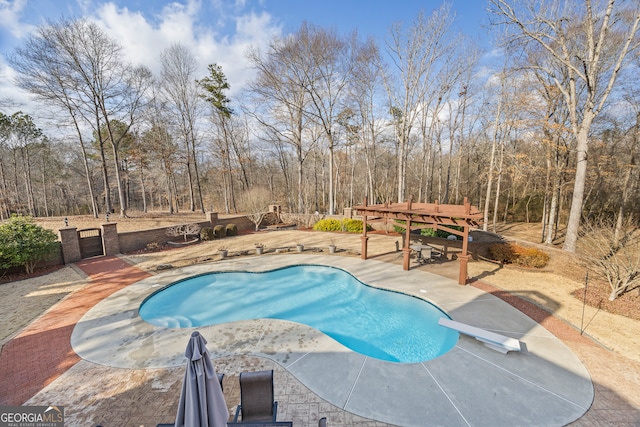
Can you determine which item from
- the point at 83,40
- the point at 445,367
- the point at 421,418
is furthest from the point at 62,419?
the point at 83,40

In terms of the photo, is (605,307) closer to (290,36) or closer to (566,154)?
(566,154)

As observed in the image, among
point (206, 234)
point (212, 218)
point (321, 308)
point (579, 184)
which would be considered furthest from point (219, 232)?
point (579, 184)

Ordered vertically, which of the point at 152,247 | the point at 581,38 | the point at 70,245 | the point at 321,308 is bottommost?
the point at 321,308

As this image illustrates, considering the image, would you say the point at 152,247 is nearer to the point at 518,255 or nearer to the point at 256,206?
the point at 256,206

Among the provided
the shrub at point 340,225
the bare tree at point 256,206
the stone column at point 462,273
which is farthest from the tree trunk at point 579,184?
the bare tree at point 256,206

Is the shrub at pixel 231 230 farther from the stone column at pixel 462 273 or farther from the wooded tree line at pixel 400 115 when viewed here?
the stone column at pixel 462 273

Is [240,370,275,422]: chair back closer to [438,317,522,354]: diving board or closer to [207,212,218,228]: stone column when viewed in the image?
[438,317,522,354]: diving board

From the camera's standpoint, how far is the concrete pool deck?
3842mm

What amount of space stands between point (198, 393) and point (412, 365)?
Answer: 12.9 ft

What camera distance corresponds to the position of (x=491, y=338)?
5.30 m

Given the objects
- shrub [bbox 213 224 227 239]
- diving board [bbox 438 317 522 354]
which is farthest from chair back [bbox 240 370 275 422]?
shrub [bbox 213 224 227 239]

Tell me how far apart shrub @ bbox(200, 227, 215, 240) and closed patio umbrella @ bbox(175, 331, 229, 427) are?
14156 millimetres

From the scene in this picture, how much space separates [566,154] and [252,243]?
19277 mm

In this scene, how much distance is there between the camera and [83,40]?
16.1 meters
